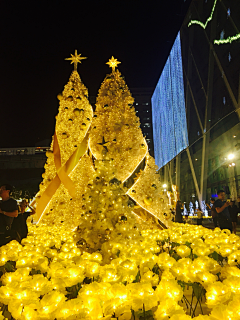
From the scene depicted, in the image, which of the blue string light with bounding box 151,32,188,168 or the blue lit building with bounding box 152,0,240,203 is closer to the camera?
the blue lit building with bounding box 152,0,240,203

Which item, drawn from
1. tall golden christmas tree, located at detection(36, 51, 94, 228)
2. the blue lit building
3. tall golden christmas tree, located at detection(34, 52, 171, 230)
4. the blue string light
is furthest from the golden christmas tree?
the blue string light

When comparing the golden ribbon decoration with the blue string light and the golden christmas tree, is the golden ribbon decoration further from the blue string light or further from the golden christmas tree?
the blue string light

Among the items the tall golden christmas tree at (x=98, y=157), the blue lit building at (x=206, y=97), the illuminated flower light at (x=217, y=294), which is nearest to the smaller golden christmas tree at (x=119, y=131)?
the tall golden christmas tree at (x=98, y=157)

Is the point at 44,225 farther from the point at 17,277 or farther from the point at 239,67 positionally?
the point at 239,67

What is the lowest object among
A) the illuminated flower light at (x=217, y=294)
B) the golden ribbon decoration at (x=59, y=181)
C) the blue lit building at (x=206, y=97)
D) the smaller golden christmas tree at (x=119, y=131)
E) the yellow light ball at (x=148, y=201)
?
the illuminated flower light at (x=217, y=294)

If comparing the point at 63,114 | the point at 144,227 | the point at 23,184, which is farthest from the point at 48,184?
the point at 23,184

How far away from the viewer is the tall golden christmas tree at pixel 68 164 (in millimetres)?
7953

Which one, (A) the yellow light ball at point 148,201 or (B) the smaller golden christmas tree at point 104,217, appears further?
(A) the yellow light ball at point 148,201

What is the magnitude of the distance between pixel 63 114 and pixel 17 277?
7.51 m

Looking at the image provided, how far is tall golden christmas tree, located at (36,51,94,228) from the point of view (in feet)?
26.1

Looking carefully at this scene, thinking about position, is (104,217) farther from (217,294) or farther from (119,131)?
(119,131)

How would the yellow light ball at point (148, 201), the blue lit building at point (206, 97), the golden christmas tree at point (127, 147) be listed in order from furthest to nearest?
1. the blue lit building at point (206, 97)
2. the golden christmas tree at point (127, 147)
3. the yellow light ball at point (148, 201)

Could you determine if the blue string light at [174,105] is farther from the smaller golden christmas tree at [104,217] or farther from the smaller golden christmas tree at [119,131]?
the smaller golden christmas tree at [104,217]

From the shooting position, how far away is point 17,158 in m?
33.1
